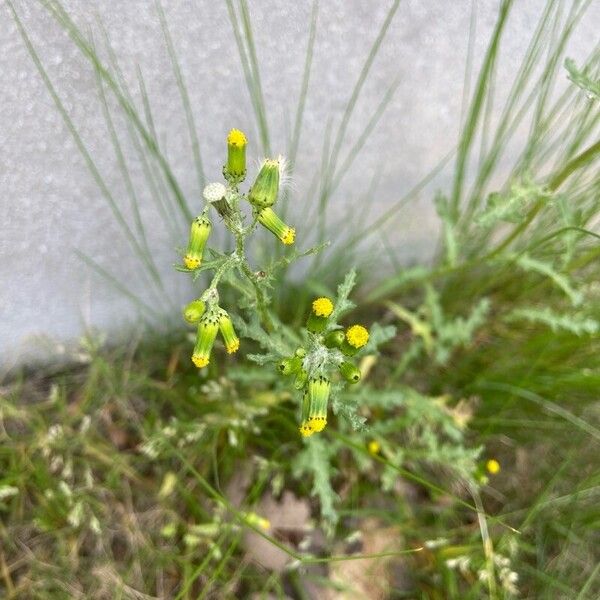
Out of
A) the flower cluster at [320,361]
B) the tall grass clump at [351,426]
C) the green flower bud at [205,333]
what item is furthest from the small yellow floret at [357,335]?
the tall grass clump at [351,426]

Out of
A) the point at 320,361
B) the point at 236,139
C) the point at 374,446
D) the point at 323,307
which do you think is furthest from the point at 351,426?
the point at 236,139

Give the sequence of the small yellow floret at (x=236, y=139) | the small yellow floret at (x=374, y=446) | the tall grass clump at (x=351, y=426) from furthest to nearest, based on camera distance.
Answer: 1. the small yellow floret at (x=374, y=446)
2. the tall grass clump at (x=351, y=426)
3. the small yellow floret at (x=236, y=139)

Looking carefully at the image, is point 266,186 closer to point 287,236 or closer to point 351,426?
point 287,236

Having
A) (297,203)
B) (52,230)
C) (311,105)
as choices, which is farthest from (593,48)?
(52,230)

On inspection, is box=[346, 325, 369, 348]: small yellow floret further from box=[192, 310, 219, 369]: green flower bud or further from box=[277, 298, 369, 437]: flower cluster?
box=[192, 310, 219, 369]: green flower bud

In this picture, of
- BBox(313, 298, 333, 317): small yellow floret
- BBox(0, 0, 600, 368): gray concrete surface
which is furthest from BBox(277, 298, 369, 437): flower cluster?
BBox(0, 0, 600, 368): gray concrete surface

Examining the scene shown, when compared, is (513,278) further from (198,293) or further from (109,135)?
(109,135)

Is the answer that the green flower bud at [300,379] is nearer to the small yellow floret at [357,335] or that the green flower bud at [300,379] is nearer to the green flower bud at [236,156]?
the small yellow floret at [357,335]
